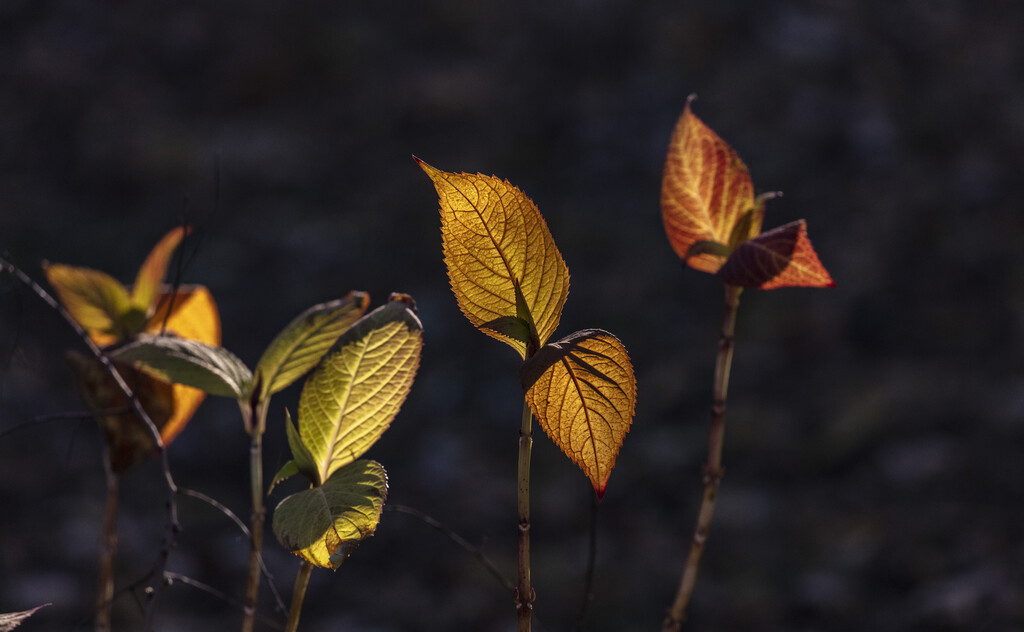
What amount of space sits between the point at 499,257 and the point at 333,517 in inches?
4.2

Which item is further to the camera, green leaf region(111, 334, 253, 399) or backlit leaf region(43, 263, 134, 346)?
backlit leaf region(43, 263, 134, 346)

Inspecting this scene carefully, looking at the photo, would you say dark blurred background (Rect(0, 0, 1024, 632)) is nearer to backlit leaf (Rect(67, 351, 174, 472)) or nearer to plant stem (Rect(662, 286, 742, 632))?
backlit leaf (Rect(67, 351, 174, 472))

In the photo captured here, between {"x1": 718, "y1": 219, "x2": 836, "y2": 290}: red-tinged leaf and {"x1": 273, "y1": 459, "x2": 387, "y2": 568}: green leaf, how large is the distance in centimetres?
17

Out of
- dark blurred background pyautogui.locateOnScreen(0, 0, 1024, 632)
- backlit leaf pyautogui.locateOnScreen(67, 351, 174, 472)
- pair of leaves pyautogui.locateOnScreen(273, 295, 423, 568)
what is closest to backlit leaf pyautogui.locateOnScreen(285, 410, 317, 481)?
pair of leaves pyautogui.locateOnScreen(273, 295, 423, 568)

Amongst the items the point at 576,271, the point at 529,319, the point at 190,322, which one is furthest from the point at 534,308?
the point at 576,271

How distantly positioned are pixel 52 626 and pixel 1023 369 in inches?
60.6

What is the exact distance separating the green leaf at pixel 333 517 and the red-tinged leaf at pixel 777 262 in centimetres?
17

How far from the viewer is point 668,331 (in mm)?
1773

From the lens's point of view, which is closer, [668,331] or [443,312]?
[668,331]

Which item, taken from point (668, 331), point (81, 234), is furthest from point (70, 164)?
point (668, 331)

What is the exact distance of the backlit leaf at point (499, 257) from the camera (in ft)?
1.04

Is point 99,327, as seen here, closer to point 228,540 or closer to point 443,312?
point 228,540

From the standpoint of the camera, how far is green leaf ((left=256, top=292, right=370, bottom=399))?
395 millimetres

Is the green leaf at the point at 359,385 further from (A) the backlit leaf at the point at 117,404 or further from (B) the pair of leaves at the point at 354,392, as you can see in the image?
(A) the backlit leaf at the point at 117,404
